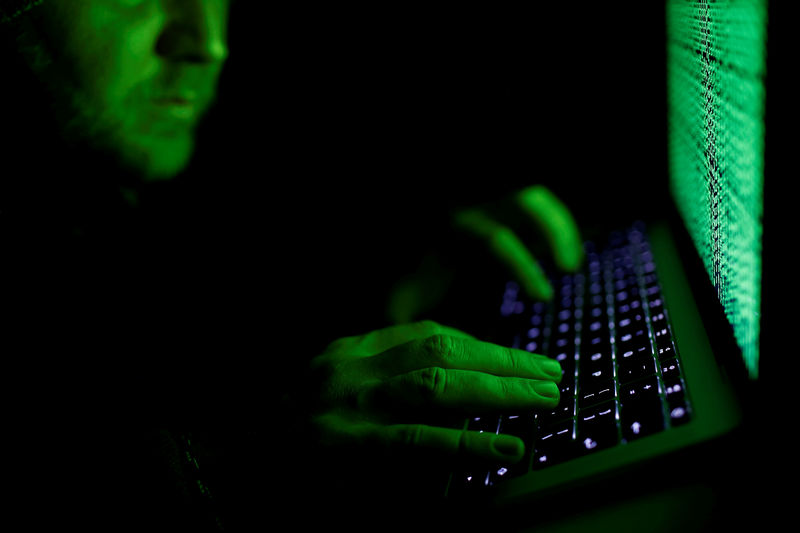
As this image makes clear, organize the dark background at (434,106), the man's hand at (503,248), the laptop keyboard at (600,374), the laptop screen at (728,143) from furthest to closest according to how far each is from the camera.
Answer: the dark background at (434,106)
the man's hand at (503,248)
the laptop keyboard at (600,374)
the laptop screen at (728,143)

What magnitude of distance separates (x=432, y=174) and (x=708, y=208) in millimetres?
1014

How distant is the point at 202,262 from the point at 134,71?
0.65m

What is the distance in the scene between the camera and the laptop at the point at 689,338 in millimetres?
405

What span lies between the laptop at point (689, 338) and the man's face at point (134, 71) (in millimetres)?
804

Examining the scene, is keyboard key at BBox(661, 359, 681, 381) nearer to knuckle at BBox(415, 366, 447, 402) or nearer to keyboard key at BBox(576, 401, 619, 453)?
keyboard key at BBox(576, 401, 619, 453)

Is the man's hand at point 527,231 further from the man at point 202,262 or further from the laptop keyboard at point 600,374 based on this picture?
the laptop keyboard at point 600,374

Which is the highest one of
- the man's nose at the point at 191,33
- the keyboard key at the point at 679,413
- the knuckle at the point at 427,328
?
the man's nose at the point at 191,33

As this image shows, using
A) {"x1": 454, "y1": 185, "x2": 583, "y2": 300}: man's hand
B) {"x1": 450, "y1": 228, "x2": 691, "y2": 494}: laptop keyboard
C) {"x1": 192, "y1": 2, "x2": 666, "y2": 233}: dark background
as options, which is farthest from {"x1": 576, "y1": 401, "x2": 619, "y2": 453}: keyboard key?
{"x1": 192, "y1": 2, "x2": 666, "y2": 233}: dark background

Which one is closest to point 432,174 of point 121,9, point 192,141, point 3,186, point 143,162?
point 192,141

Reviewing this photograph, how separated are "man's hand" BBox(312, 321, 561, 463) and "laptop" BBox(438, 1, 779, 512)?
0.03 metres

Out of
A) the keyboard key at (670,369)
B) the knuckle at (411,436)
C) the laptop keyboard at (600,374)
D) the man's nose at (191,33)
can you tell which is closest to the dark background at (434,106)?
the laptop keyboard at (600,374)

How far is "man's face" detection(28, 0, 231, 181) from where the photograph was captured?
801 millimetres

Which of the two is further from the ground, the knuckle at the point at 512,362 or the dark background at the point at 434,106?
the dark background at the point at 434,106

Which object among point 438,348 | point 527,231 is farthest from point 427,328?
point 527,231
